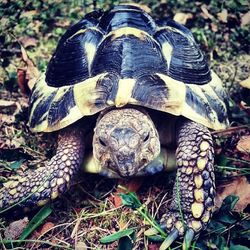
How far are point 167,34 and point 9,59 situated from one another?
1739 mm

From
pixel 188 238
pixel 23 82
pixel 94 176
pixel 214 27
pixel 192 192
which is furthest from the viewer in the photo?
pixel 214 27

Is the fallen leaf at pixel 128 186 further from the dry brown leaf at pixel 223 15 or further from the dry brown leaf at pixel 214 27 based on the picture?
the dry brown leaf at pixel 223 15

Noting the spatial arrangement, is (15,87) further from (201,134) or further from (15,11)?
(201,134)

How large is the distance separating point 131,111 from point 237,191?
32.1 inches

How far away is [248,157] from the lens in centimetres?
298

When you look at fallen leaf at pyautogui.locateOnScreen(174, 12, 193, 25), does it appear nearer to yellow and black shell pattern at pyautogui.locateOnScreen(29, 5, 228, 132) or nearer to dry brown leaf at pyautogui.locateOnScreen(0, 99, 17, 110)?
yellow and black shell pattern at pyautogui.locateOnScreen(29, 5, 228, 132)

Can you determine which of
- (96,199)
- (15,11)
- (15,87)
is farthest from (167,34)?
(15,11)

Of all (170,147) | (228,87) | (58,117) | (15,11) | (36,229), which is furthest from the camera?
(15,11)

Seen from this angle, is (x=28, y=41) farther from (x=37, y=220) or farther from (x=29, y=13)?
(x=37, y=220)

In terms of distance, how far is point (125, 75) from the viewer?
2.66m

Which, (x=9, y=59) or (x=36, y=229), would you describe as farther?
(x=9, y=59)

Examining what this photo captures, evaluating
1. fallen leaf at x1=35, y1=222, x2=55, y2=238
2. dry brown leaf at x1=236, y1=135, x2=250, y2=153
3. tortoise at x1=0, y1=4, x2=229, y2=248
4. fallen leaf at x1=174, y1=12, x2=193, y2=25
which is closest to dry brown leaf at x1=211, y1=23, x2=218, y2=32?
fallen leaf at x1=174, y1=12, x2=193, y2=25

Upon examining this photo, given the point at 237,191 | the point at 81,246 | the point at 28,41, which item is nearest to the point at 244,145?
the point at 237,191

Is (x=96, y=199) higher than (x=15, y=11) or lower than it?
lower
